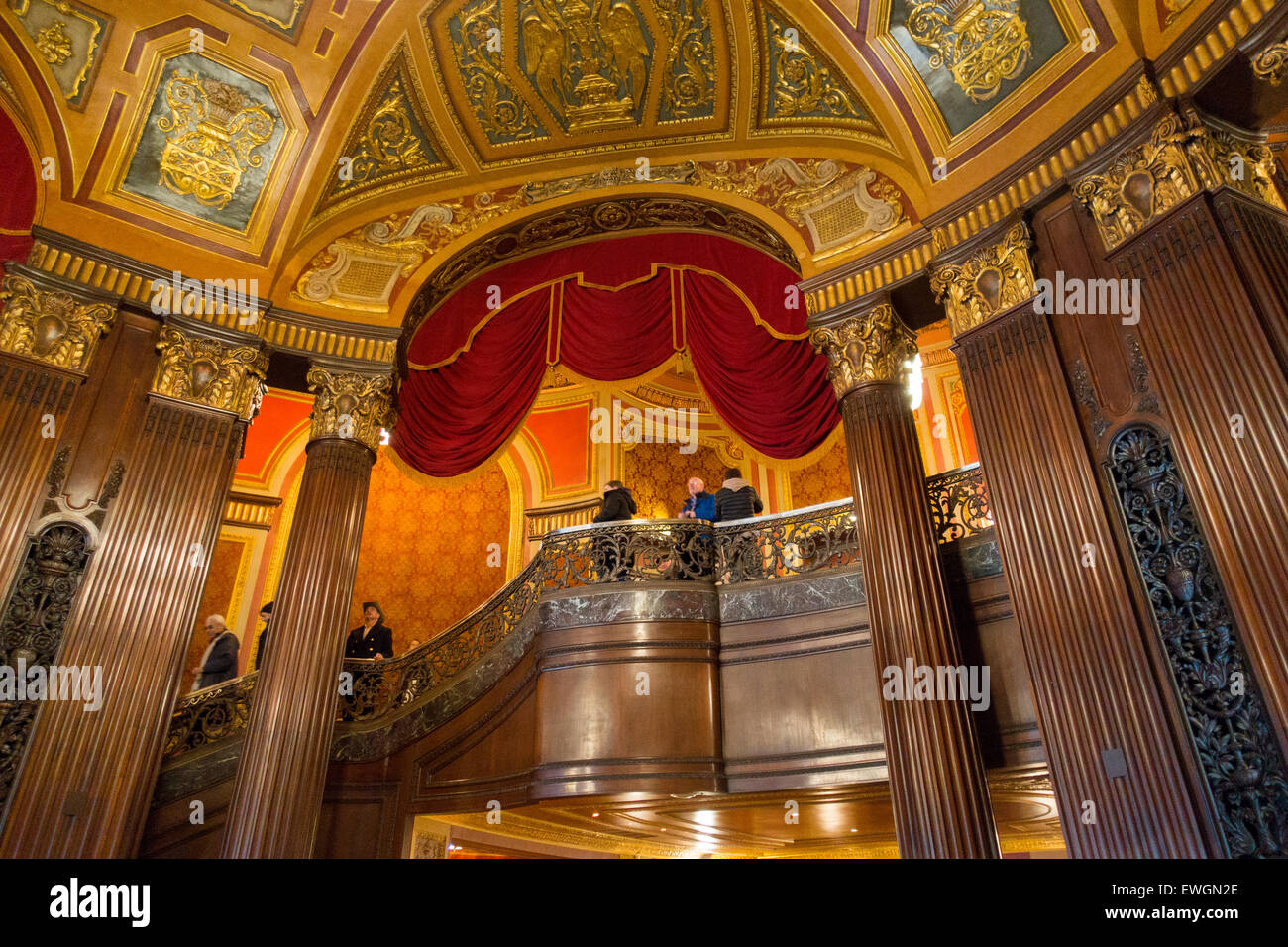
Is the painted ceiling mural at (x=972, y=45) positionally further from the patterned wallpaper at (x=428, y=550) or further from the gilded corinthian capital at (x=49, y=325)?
the patterned wallpaper at (x=428, y=550)

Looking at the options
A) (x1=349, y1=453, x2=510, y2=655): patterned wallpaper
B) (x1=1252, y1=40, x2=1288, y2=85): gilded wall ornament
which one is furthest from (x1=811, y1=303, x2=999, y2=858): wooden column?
(x1=349, y1=453, x2=510, y2=655): patterned wallpaper

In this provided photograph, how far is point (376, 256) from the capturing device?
8023 millimetres

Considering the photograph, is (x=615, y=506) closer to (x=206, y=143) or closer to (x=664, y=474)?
(x=206, y=143)

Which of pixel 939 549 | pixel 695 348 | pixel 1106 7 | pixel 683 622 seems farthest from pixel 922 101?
pixel 683 622

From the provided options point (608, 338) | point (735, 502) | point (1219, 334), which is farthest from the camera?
point (608, 338)

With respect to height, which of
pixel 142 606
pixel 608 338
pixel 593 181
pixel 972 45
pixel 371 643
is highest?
pixel 593 181

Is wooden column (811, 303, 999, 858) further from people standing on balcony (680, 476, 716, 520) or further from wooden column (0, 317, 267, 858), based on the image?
wooden column (0, 317, 267, 858)

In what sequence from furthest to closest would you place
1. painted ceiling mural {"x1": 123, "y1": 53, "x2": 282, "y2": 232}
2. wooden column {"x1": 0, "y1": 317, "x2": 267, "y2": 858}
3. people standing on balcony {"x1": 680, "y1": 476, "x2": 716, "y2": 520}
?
1. people standing on balcony {"x1": 680, "y1": 476, "x2": 716, "y2": 520}
2. painted ceiling mural {"x1": 123, "y1": 53, "x2": 282, "y2": 232}
3. wooden column {"x1": 0, "y1": 317, "x2": 267, "y2": 858}

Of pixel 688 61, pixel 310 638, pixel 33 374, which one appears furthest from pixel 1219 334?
pixel 33 374

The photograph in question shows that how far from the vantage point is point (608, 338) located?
27.2 feet

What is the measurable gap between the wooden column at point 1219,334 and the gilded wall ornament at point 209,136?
6627mm

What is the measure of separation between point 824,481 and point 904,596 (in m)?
6.42

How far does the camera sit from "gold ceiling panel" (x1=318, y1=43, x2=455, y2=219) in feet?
24.7

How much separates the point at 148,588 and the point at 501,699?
2625 mm
